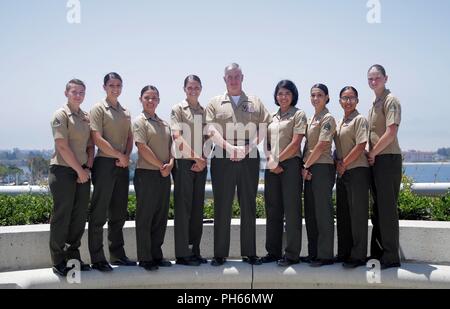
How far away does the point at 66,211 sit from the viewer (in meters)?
4.49

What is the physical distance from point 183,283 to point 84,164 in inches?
60.5

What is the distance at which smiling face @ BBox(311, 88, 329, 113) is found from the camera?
4.81 m

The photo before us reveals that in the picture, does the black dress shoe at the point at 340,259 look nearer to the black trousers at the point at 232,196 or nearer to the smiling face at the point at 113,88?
the black trousers at the point at 232,196

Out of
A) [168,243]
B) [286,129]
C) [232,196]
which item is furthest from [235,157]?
[168,243]

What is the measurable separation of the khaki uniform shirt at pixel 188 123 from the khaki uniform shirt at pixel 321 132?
43.8 inches

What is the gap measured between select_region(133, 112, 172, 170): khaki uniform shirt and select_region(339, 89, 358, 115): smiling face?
6.04ft

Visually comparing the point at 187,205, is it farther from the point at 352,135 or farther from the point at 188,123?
the point at 352,135

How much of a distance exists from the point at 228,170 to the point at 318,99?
1.18 meters

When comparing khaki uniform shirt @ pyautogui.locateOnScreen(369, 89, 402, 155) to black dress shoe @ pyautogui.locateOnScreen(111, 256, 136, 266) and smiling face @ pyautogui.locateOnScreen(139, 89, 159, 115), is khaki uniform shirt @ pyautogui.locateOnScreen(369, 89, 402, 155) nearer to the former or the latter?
smiling face @ pyautogui.locateOnScreen(139, 89, 159, 115)

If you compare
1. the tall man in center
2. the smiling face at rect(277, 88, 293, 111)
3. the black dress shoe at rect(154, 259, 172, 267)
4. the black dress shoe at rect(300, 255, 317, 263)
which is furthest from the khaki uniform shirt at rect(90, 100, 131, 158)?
the black dress shoe at rect(300, 255, 317, 263)

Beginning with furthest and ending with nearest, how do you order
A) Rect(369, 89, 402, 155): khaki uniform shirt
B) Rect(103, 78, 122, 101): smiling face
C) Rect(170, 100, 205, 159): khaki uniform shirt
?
Rect(170, 100, 205, 159): khaki uniform shirt, Rect(103, 78, 122, 101): smiling face, Rect(369, 89, 402, 155): khaki uniform shirt

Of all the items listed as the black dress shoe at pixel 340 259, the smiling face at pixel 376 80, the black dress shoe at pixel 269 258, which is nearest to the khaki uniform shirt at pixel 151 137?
the black dress shoe at pixel 269 258

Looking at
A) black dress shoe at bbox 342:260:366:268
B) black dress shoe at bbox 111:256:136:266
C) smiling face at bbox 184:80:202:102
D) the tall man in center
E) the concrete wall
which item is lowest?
black dress shoe at bbox 111:256:136:266
